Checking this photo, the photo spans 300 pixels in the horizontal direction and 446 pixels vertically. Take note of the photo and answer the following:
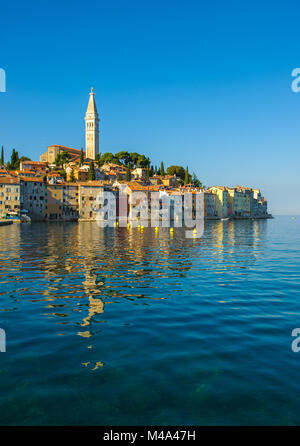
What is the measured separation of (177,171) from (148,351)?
169 metres

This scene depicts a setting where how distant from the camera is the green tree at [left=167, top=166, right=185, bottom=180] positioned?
175 metres

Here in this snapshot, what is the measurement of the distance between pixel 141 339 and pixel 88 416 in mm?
3745

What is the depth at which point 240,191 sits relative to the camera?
6781 inches

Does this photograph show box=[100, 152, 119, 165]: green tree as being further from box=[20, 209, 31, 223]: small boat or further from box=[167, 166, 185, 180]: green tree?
box=[20, 209, 31, 223]: small boat

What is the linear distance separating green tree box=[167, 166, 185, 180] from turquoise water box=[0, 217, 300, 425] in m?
159

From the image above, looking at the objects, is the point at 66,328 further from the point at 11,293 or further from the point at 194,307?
the point at 11,293

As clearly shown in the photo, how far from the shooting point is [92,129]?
184375 mm
